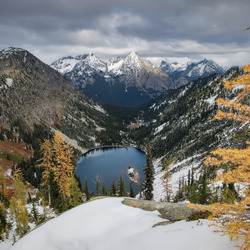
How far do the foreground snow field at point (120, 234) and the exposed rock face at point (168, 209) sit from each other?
122 cm

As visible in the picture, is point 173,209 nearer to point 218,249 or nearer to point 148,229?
point 148,229

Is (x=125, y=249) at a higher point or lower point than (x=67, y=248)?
higher

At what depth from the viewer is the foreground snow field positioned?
12.4 metres

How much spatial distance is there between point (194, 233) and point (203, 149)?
596ft

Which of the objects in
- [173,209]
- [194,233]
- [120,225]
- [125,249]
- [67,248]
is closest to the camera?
[194,233]

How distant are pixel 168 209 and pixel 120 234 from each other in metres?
6.53

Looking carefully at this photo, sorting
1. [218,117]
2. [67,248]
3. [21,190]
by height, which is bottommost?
[21,190]

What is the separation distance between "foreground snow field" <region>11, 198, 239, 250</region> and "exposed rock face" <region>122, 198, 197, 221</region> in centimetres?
122

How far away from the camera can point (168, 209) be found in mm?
20594

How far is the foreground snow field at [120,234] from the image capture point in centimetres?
1237

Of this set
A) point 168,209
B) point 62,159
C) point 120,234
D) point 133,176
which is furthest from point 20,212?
point 133,176

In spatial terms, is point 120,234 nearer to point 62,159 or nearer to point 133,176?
point 62,159

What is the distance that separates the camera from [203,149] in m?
182

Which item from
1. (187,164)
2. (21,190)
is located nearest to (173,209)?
(21,190)
